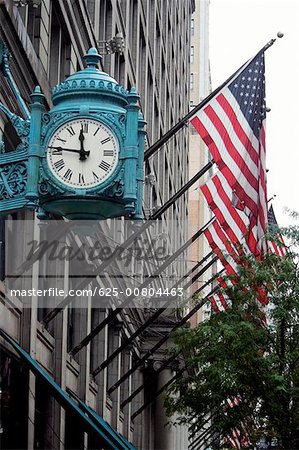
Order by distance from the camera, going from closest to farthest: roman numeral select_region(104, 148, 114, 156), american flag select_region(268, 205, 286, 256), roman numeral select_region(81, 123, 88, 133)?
1. roman numeral select_region(104, 148, 114, 156)
2. roman numeral select_region(81, 123, 88, 133)
3. american flag select_region(268, 205, 286, 256)

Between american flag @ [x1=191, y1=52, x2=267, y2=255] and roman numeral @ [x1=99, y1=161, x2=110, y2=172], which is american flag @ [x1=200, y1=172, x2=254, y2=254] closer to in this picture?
american flag @ [x1=191, y1=52, x2=267, y2=255]

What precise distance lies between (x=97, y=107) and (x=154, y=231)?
3974 cm

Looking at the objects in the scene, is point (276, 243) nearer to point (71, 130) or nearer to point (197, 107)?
point (197, 107)

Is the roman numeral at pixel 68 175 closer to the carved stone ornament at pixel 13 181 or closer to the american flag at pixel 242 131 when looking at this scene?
the carved stone ornament at pixel 13 181

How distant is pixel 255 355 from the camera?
29.9 m

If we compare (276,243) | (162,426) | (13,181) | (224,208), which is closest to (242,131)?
(224,208)

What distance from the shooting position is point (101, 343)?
112 feet

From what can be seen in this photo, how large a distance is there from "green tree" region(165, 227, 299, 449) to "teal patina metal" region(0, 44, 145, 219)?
66.6 feet

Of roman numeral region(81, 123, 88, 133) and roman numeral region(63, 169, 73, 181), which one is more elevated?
roman numeral region(81, 123, 88, 133)

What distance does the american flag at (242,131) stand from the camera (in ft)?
65.6

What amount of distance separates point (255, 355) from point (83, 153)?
Result: 2168cm

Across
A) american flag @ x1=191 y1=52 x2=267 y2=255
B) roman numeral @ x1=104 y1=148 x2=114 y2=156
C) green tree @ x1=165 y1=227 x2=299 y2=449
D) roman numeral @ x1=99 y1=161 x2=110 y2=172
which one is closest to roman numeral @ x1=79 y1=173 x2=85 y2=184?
roman numeral @ x1=99 y1=161 x2=110 y2=172

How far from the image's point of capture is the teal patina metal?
880 centimetres

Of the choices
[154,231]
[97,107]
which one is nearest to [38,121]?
[97,107]
